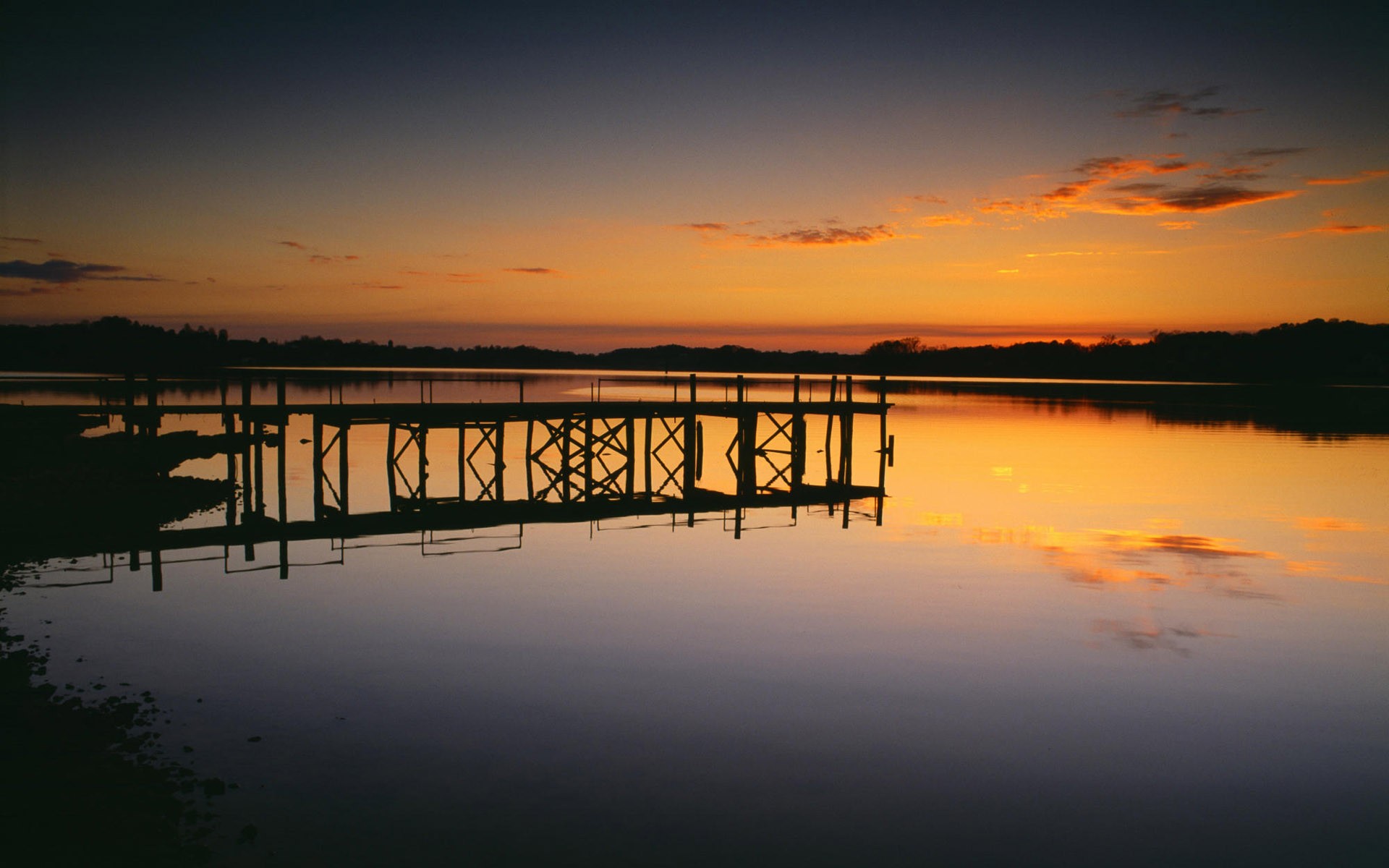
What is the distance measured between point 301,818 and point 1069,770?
911cm

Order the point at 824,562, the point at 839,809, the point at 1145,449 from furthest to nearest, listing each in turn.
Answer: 1. the point at 1145,449
2. the point at 824,562
3. the point at 839,809

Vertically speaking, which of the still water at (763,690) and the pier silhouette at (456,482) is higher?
the pier silhouette at (456,482)

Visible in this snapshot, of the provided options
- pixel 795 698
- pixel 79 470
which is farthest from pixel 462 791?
pixel 79 470

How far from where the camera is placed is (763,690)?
13328 mm

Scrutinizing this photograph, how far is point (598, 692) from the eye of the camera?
1311 cm

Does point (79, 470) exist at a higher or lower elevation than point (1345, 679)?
higher

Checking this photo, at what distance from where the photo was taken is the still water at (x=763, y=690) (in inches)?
365

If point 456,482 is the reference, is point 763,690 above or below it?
below

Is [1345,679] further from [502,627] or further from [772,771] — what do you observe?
[502,627]

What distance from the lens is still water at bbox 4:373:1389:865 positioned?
9.27 m

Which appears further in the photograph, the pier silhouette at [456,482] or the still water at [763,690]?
the pier silhouette at [456,482]

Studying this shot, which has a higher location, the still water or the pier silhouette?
the pier silhouette

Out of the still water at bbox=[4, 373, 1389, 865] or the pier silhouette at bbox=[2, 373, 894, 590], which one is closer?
the still water at bbox=[4, 373, 1389, 865]

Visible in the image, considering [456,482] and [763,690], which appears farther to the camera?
[456,482]
